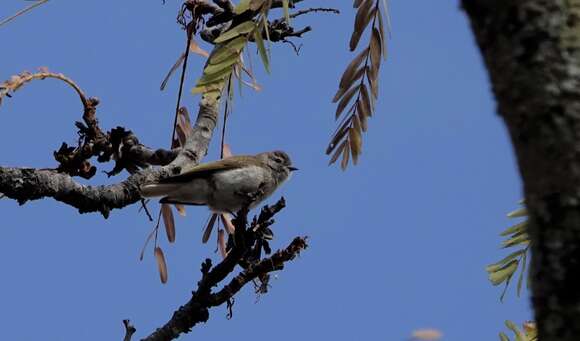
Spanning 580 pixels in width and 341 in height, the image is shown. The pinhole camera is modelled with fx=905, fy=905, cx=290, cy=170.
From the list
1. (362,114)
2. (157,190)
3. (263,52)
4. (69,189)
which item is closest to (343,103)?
(362,114)

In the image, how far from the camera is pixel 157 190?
5.08m

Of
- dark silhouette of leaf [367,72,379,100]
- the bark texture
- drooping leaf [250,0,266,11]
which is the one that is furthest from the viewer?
dark silhouette of leaf [367,72,379,100]

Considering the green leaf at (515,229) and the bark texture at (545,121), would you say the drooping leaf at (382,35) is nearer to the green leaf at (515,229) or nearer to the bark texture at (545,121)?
the green leaf at (515,229)

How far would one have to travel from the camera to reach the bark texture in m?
1.60

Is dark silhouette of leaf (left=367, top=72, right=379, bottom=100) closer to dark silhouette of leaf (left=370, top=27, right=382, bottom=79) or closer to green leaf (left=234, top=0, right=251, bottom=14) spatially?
dark silhouette of leaf (left=370, top=27, right=382, bottom=79)

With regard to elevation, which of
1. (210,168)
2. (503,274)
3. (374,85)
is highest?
(210,168)

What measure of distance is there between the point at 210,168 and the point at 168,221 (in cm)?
123

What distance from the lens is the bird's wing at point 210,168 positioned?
209 inches

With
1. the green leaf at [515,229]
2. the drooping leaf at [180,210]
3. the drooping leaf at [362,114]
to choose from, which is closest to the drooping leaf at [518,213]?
the green leaf at [515,229]

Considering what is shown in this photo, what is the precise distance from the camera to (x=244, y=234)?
4.16 m

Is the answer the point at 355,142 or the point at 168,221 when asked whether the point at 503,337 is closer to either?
the point at 355,142

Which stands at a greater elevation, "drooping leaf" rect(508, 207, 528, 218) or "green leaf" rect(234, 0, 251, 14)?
"green leaf" rect(234, 0, 251, 14)

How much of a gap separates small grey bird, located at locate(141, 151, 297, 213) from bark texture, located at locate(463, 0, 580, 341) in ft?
11.7


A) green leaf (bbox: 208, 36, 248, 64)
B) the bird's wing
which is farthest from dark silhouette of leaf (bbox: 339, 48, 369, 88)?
the bird's wing
